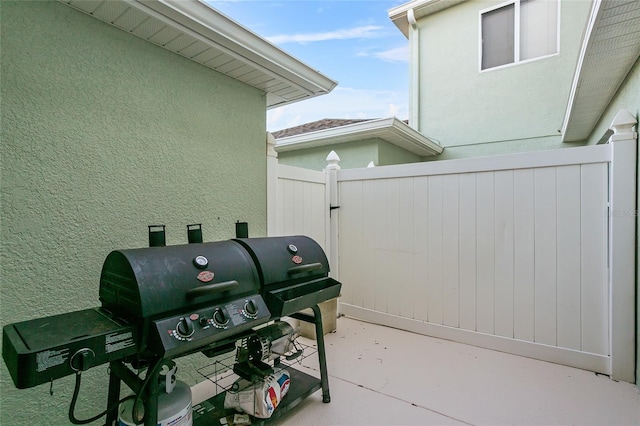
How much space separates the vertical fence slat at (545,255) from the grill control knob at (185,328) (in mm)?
3008

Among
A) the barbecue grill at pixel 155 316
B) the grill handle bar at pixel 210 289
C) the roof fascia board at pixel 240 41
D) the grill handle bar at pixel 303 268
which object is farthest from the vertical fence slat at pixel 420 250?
the grill handle bar at pixel 210 289

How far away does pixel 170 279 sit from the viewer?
54.4 inches

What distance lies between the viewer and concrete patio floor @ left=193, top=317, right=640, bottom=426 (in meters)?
2.06

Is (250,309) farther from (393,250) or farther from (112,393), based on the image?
(393,250)

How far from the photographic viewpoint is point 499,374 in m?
2.61

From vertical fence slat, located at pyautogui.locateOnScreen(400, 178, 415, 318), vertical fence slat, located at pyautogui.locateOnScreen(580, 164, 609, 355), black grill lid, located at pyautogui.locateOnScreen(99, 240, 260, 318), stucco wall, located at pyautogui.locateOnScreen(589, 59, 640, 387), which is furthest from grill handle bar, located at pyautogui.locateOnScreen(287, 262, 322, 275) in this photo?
stucco wall, located at pyautogui.locateOnScreen(589, 59, 640, 387)

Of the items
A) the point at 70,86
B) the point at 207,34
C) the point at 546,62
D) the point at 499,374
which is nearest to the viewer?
the point at 70,86

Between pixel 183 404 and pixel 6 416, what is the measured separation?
35.2 inches

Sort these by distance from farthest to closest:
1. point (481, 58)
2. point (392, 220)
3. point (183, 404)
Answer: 1. point (481, 58)
2. point (392, 220)
3. point (183, 404)

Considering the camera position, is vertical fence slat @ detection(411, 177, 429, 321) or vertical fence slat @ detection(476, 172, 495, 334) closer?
vertical fence slat @ detection(476, 172, 495, 334)

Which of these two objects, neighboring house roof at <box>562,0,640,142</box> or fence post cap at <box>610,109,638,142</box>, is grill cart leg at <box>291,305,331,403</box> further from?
fence post cap at <box>610,109,638,142</box>

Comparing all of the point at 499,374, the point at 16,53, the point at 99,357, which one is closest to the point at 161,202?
the point at 16,53

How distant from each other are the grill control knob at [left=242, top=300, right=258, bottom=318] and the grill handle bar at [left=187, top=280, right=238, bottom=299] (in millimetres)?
121

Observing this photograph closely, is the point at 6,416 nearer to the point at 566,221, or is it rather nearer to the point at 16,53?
the point at 16,53
